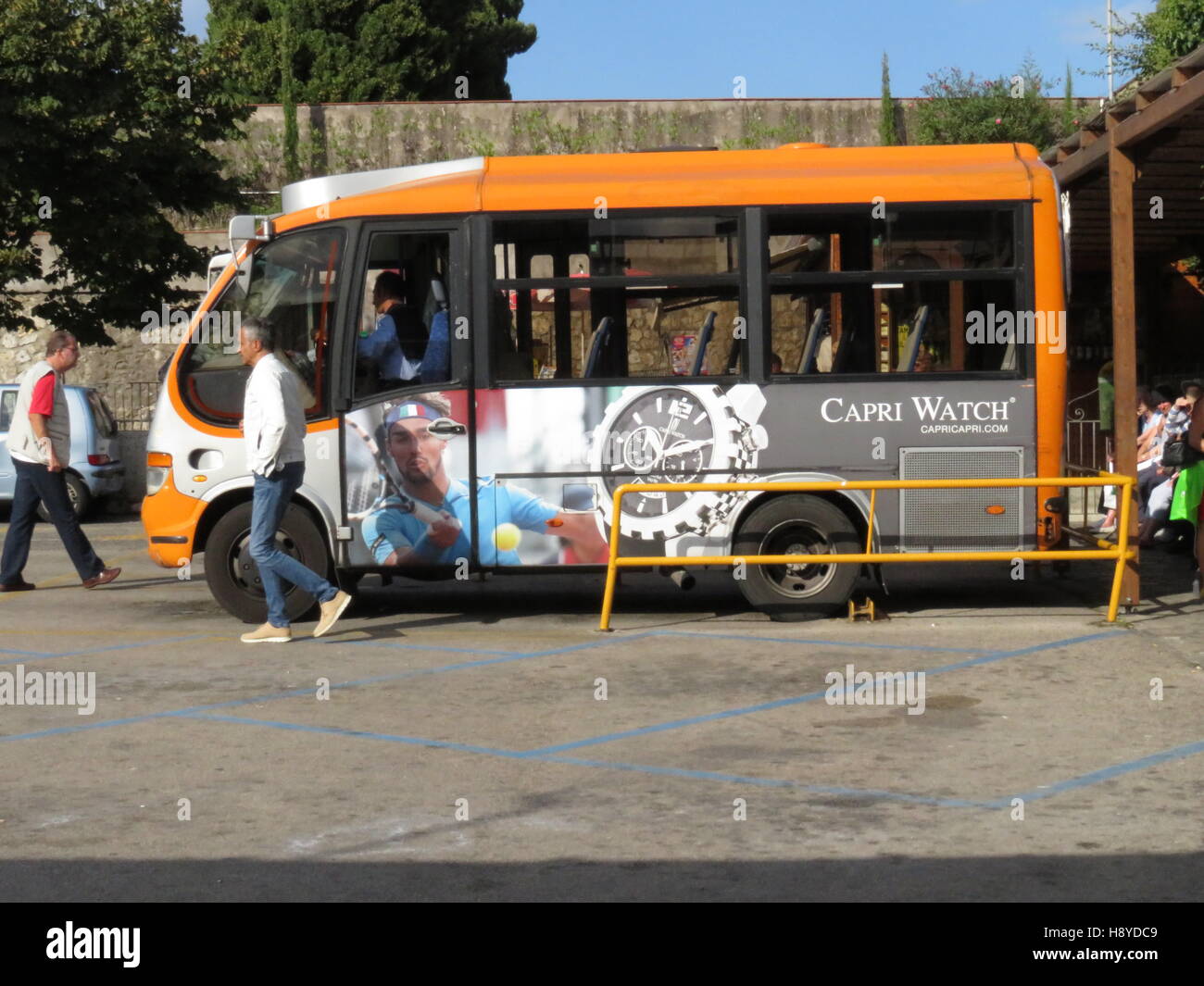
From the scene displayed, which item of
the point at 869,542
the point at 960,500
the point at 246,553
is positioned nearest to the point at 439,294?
the point at 246,553

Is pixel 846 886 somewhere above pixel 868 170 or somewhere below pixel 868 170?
below

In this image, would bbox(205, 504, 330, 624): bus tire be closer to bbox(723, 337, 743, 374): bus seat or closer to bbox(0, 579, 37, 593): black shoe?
bbox(723, 337, 743, 374): bus seat

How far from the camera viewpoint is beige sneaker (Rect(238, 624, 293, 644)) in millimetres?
10359

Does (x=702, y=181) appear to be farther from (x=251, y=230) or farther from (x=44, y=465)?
(x=44, y=465)

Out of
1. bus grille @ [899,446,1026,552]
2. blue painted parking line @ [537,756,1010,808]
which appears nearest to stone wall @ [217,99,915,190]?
bus grille @ [899,446,1026,552]

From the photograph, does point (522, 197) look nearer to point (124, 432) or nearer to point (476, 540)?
point (476, 540)

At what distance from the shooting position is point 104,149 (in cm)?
2111

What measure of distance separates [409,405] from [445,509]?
2.33 ft

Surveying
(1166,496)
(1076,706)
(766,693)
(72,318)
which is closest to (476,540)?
(766,693)

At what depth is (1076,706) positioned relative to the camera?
8188 mm

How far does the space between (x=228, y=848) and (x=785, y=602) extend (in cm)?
570

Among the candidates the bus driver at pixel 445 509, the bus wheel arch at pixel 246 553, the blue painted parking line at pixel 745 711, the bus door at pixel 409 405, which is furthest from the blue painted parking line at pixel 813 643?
the bus wheel arch at pixel 246 553

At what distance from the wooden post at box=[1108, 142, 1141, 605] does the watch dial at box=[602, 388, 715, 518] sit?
9.85 ft

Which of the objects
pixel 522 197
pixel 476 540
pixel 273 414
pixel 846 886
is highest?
pixel 522 197
